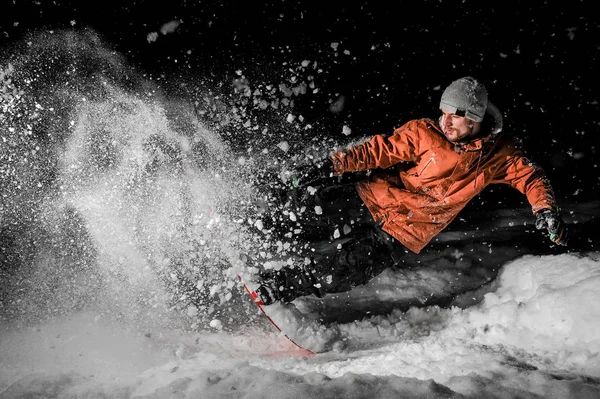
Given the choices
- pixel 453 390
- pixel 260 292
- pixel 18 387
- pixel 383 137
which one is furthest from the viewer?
pixel 260 292

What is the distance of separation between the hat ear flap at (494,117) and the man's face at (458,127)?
4.3 inches

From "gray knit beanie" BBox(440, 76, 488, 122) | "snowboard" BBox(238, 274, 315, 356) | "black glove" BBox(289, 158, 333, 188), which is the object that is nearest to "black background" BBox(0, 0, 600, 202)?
"gray knit beanie" BBox(440, 76, 488, 122)

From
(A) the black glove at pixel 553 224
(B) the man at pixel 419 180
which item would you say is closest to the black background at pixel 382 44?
(B) the man at pixel 419 180

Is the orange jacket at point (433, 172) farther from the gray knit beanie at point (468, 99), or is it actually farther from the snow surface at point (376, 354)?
the snow surface at point (376, 354)

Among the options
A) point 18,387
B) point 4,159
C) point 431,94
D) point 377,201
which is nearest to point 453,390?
point 377,201

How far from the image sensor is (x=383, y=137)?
2.99m

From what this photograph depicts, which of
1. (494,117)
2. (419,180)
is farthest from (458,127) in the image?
(419,180)

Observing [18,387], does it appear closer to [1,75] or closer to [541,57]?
[1,75]

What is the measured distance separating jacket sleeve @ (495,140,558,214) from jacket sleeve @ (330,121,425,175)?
74cm

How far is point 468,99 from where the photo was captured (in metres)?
2.56

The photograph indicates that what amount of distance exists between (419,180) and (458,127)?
0.54 metres

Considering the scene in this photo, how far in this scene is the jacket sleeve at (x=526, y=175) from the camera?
9.23ft

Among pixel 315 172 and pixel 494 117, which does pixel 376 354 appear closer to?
pixel 315 172

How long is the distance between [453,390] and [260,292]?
1.72m
